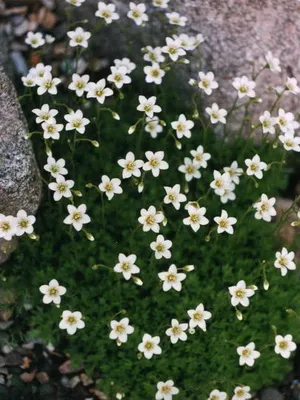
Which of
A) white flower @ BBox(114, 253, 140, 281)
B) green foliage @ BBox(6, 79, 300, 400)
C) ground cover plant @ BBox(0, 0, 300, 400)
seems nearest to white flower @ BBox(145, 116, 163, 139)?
ground cover plant @ BBox(0, 0, 300, 400)

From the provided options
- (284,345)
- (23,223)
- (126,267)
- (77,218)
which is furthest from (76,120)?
(284,345)

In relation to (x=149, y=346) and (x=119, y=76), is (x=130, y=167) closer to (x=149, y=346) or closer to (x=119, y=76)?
(x=119, y=76)

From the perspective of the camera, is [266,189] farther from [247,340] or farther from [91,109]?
[91,109]

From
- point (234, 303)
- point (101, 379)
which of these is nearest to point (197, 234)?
point (234, 303)

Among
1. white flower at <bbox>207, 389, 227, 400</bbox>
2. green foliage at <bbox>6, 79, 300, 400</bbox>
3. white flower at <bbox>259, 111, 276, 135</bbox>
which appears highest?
white flower at <bbox>259, 111, 276, 135</bbox>

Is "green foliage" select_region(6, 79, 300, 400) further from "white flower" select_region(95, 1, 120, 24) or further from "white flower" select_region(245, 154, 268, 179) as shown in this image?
"white flower" select_region(95, 1, 120, 24)

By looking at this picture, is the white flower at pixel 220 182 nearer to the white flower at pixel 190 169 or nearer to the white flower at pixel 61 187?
the white flower at pixel 190 169
